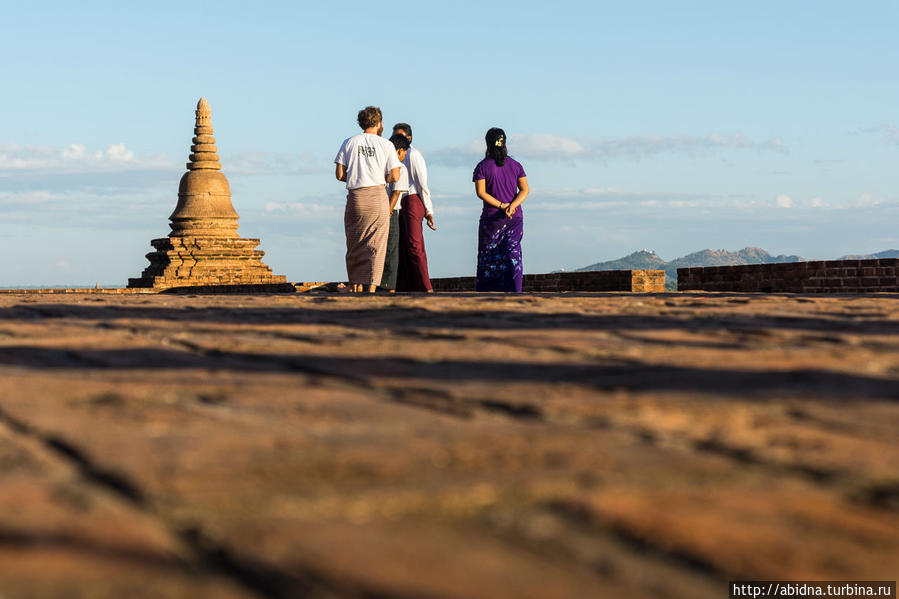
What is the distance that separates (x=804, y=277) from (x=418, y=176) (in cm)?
564

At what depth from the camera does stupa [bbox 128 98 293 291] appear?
34438 millimetres

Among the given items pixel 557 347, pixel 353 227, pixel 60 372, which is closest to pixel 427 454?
pixel 60 372

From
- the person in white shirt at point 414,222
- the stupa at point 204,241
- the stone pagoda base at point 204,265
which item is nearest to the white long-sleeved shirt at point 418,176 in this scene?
the person in white shirt at point 414,222

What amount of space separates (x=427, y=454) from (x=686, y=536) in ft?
1.89

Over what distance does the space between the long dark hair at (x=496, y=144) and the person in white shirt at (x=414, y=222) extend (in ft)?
2.93

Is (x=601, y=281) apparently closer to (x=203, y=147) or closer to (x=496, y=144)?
(x=496, y=144)

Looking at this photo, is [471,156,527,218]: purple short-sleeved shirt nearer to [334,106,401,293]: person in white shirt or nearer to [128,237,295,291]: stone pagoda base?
[334,106,401,293]: person in white shirt

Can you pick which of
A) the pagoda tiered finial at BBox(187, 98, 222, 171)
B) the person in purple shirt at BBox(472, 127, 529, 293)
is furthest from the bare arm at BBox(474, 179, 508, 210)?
the pagoda tiered finial at BBox(187, 98, 222, 171)

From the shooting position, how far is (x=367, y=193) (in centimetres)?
909

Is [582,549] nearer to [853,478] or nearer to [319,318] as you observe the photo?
[853,478]

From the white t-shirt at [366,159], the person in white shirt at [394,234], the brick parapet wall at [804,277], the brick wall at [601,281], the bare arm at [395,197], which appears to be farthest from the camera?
the brick wall at [601,281]

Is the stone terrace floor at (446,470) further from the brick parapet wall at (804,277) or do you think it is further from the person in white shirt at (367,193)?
the brick parapet wall at (804,277)

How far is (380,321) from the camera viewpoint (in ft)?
16.3

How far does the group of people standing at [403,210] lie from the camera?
8970mm
